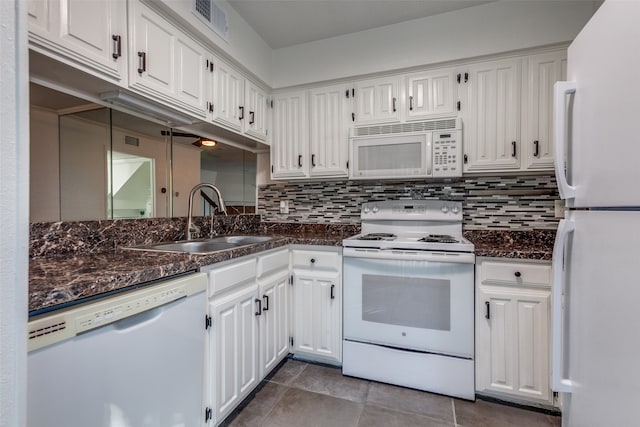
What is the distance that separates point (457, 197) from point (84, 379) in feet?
7.77

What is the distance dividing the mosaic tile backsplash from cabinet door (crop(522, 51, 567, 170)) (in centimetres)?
24

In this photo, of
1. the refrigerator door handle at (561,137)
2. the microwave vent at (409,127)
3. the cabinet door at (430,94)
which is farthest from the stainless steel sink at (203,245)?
the refrigerator door handle at (561,137)

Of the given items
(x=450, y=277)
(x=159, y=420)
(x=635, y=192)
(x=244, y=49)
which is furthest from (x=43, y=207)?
(x=450, y=277)

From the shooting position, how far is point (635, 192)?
0.59 metres

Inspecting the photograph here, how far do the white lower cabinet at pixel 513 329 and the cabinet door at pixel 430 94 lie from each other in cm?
110

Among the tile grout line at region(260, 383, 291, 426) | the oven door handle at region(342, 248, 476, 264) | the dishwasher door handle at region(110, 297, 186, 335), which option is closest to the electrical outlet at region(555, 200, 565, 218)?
the oven door handle at region(342, 248, 476, 264)

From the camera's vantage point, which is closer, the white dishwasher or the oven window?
the white dishwasher

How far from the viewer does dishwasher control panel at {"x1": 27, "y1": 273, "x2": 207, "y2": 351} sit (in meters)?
0.75

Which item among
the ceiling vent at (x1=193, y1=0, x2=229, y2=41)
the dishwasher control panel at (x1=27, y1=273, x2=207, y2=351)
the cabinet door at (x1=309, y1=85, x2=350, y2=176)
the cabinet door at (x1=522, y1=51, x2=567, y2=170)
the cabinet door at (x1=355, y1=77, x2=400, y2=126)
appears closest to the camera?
the dishwasher control panel at (x1=27, y1=273, x2=207, y2=351)

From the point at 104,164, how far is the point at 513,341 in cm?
248

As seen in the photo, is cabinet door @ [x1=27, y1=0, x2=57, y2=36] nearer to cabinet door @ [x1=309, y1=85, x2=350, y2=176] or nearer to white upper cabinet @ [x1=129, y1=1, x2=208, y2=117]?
white upper cabinet @ [x1=129, y1=1, x2=208, y2=117]

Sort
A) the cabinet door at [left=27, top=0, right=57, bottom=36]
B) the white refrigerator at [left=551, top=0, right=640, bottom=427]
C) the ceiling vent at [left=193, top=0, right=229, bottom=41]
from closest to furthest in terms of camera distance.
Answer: the white refrigerator at [left=551, top=0, right=640, bottom=427], the cabinet door at [left=27, top=0, right=57, bottom=36], the ceiling vent at [left=193, top=0, right=229, bottom=41]

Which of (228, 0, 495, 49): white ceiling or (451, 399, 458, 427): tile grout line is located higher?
(228, 0, 495, 49): white ceiling

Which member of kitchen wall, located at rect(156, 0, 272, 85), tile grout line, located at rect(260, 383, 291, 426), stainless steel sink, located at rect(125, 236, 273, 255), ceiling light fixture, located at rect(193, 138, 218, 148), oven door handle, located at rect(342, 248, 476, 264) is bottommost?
tile grout line, located at rect(260, 383, 291, 426)
